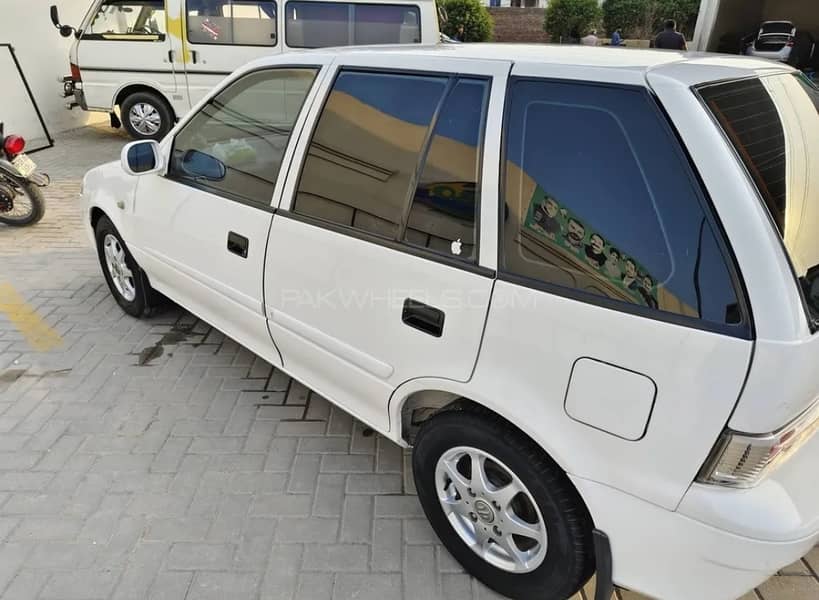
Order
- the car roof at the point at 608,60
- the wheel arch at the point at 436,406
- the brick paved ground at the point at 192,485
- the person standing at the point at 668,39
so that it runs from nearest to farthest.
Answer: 1. the car roof at the point at 608,60
2. the wheel arch at the point at 436,406
3. the brick paved ground at the point at 192,485
4. the person standing at the point at 668,39

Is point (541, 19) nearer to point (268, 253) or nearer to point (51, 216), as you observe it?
point (51, 216)

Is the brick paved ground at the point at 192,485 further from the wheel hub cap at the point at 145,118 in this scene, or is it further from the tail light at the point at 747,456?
the wheel hub cap at the point at 145,118

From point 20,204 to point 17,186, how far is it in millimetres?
190

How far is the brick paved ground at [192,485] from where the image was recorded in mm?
2094

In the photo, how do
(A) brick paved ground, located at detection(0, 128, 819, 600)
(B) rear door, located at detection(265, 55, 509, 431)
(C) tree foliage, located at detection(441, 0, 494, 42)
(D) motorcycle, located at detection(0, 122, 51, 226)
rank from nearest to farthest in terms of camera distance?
(B) rear door, located at detection(265, 55, 509, 431), (A) brick paved ground, located at detection(0, 128, 819, 600), (D) motorcycle, located at detection(0, 122, 51, 226), (C) tree foliage, located at detection(441, 0, 494, 42)

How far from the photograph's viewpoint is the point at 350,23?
822 cm

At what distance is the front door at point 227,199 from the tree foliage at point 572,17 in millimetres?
23140

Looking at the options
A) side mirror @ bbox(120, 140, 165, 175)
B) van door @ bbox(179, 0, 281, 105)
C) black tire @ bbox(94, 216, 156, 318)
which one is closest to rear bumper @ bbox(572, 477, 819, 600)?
side mirror @ bbox(120, 140, 165, 175)

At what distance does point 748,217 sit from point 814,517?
799 mm

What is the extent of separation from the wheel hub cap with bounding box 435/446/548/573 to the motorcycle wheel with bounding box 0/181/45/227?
5511 millimetres

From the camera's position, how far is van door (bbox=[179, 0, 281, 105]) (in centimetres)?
835

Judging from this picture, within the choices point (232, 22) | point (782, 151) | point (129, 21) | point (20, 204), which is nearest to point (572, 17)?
point (232, 22)

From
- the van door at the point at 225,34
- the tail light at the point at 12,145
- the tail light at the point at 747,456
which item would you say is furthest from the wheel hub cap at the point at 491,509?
the van door at the point at 225,34

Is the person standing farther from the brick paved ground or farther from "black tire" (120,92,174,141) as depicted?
the brick paved ground
